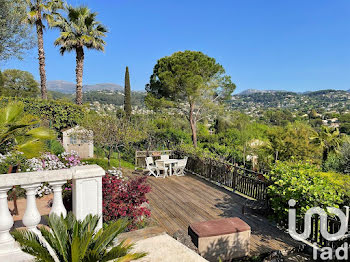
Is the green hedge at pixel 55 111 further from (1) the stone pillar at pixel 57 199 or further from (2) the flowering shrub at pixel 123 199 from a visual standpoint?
(1) the stone pillar at pixel 57 199

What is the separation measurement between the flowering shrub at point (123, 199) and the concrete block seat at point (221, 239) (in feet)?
3.14

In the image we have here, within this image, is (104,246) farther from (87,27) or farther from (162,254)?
(87,27)

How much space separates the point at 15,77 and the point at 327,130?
3246 centimetres

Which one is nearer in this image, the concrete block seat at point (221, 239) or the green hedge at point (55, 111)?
the concrete block seat at point (221, 239)

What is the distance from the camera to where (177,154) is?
10.5 meters

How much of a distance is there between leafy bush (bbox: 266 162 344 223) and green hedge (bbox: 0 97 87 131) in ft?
35.8

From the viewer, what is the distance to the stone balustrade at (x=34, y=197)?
1.84 m

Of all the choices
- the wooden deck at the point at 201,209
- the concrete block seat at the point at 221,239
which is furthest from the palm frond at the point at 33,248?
the wooden deck at the point at 201,209

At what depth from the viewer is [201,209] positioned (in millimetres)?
A: 5500

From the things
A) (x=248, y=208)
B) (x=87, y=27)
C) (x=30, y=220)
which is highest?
(x=87, y=27)

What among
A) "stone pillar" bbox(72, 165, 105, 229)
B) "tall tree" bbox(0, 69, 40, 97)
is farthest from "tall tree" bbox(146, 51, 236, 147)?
"tall tree" bbox(0, 69, 40, 97)

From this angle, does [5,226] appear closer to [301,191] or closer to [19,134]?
[19,134]

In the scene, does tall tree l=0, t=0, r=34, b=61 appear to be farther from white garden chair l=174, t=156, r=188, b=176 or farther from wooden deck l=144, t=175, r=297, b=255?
white garden chair l=174, t=156, r=188, b=176

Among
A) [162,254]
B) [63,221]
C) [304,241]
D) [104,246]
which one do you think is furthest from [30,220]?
[304,241]
